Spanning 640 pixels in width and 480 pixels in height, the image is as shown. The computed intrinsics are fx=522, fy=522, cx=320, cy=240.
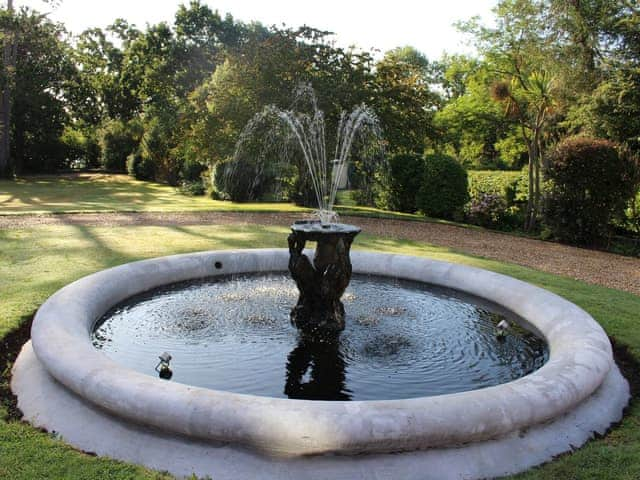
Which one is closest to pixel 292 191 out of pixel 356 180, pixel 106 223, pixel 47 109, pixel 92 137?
pixel 356 180

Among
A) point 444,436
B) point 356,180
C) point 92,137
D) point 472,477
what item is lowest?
point 472,477

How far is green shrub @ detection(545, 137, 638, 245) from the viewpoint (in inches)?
559

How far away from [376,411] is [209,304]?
421 cm

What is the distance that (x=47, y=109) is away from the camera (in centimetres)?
3659

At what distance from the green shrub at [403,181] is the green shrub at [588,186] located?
21.0ft

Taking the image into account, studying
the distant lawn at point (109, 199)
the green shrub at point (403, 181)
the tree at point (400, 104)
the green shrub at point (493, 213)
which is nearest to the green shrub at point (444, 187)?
the green shrub at point (403, 181)

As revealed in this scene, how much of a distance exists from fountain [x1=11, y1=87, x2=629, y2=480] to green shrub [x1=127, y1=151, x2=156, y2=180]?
30536mm

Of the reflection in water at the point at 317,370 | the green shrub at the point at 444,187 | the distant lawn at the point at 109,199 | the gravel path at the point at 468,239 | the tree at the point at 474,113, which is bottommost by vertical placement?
the reflection in water at the point at 317,370

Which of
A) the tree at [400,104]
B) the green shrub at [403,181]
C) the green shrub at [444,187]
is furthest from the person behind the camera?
the green shrub at [403,181]

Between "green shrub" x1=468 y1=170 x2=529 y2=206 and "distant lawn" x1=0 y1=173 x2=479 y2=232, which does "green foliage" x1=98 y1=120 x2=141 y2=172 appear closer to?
"distant lawn" x1=0 y1=173 x2=479 y2=232

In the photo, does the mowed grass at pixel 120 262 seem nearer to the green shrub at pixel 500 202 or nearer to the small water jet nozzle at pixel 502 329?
the small water jet nozzle at pixel 502 329

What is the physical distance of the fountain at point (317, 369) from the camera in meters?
3.49

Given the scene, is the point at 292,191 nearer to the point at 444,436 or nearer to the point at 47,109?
the point at 444,436

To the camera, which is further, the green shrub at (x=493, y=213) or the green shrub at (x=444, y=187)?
the green shrub at (x=444, y=187)
